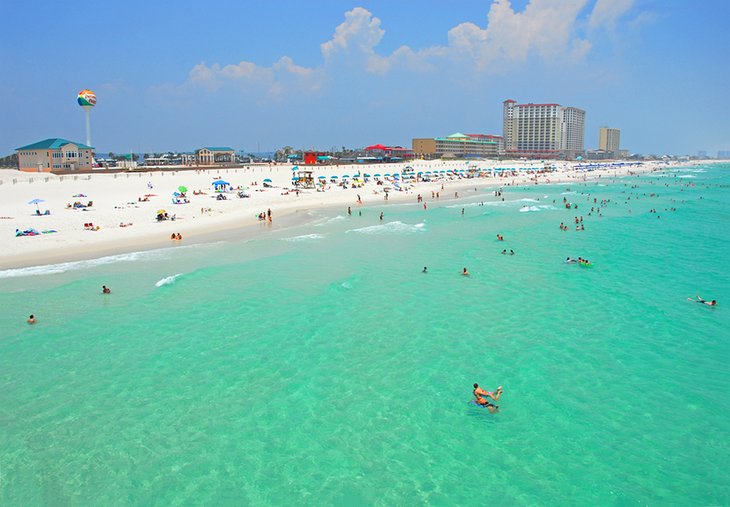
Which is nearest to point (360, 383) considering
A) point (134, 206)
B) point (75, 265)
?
point (75, 265)

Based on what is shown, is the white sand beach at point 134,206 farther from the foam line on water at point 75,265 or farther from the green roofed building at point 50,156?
the green roofed building at point 50,156

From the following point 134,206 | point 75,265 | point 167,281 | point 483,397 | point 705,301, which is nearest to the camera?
point 483,397

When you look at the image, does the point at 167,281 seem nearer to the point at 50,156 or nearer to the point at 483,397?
the point at 483,397

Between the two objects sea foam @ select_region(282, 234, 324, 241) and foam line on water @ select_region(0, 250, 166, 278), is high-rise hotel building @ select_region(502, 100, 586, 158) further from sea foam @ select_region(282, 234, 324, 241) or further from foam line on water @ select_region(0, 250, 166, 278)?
foam line on water @ select_region(0, 250, 166, 278)

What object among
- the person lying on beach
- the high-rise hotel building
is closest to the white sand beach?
the person lying on beach

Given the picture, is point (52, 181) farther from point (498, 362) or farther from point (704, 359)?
point (704, 359)

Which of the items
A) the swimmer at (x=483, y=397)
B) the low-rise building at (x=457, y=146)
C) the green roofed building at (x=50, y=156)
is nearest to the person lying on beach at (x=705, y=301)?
the swimmer at (x=483, y=397)

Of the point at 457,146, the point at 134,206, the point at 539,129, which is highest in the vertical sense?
the point at 539,129
